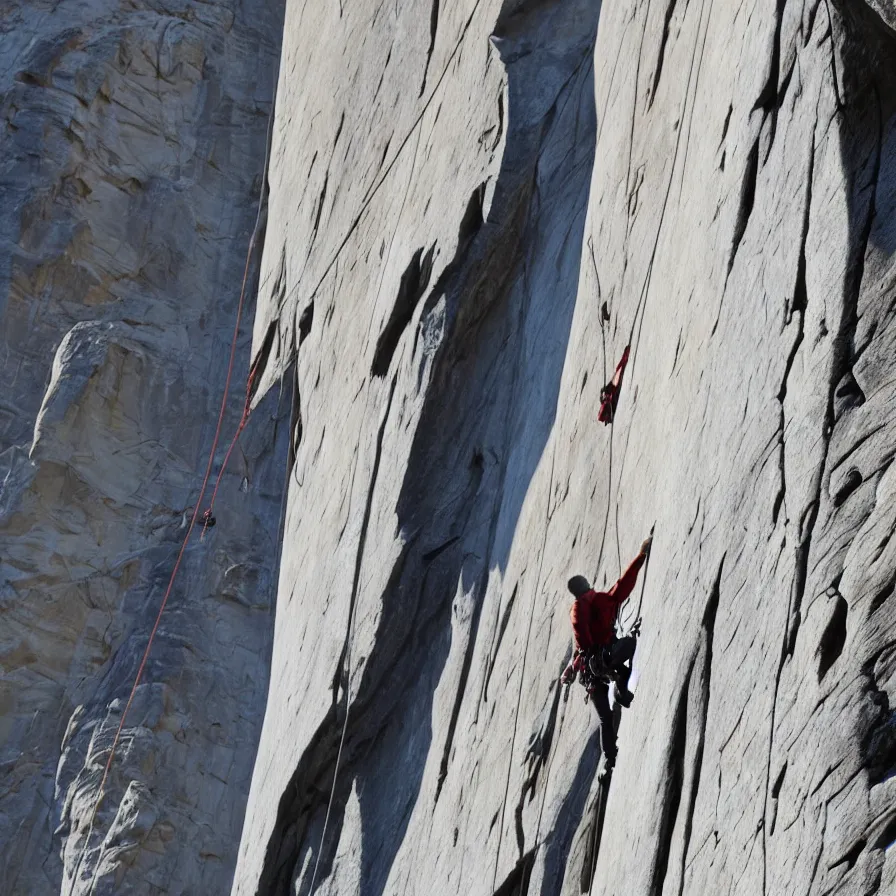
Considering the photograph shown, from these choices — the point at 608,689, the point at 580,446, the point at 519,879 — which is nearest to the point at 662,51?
the point at 580,446

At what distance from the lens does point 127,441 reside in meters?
22.7

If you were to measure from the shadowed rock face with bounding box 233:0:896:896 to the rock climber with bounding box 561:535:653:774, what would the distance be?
0.16 m

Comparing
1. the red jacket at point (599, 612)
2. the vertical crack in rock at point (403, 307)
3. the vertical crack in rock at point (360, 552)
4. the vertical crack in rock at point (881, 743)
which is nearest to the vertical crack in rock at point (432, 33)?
the vertical crack in rock at point (403, 307)

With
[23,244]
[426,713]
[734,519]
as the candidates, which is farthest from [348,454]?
[23,244]

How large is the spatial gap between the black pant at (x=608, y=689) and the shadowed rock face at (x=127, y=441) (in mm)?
10306

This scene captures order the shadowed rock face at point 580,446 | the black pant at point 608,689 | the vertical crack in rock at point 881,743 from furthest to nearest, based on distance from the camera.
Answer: the black pant at point 608,689, the shadowed rock face at point 580,446, the vertical crack in rock at point 881,743

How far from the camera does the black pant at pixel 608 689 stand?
8.62 m

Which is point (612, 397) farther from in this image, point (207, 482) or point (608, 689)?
point (207, 482)

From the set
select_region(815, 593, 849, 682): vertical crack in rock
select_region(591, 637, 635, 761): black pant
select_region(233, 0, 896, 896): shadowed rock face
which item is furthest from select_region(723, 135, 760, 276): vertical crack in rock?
select_region(815, 593, 849, 682): vertical crack in rock

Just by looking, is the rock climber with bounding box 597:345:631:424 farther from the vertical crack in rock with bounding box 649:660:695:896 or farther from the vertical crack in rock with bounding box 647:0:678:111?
the vertical crack in rock with bounding box 649:660:695:896

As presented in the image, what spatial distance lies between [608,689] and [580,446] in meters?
2.59

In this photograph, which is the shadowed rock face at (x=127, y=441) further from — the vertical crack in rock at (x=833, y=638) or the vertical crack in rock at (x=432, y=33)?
the vertical crack in rock at (x=833, y=638)

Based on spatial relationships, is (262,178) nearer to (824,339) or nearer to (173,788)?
(173,788)

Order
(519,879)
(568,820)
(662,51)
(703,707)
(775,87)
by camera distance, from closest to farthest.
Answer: (703,707) < (775,87) < (568,820) < (519,879) < (662,51)
